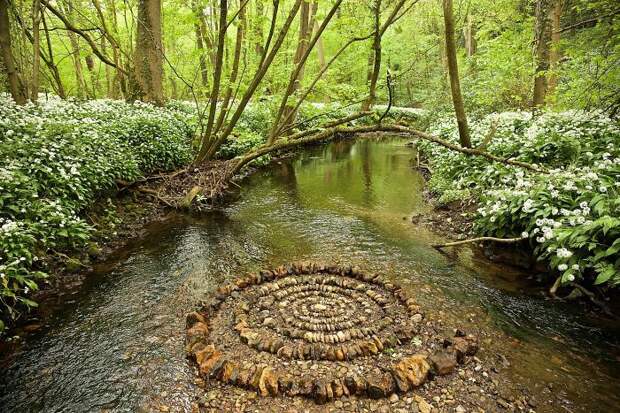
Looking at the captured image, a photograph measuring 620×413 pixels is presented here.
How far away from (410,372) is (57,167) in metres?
7.11

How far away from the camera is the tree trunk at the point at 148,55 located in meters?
12.1

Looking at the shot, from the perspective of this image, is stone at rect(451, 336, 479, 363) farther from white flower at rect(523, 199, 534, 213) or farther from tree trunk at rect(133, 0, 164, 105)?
tree trunk at rect(133, 0, 164, 105)

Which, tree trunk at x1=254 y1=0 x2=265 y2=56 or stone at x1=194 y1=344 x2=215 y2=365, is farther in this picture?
tree trunk at x1=254 y1=0 x2=265 y2=56

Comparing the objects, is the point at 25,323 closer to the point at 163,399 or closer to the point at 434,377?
the point at 163,399

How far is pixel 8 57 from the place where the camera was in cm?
875

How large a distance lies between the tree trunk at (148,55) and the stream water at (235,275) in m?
6.82

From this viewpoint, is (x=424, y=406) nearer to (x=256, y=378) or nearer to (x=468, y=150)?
(x=256, y=378)

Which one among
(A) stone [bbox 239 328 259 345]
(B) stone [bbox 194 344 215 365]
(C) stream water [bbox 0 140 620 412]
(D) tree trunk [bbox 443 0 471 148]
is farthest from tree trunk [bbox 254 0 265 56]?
(B) stone [bbox 194 344 215 365]

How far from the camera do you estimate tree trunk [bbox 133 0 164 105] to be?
12.1 m

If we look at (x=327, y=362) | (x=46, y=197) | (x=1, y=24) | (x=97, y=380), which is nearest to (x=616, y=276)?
(x=327, y=362)

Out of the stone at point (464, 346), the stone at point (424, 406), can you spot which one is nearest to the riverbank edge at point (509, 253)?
the stone at point (464, 346)

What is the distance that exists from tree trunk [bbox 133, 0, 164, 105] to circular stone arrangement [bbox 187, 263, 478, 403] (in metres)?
9.89

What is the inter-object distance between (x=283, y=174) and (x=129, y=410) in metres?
11.2

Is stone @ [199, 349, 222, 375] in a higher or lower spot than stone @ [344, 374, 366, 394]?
higher
